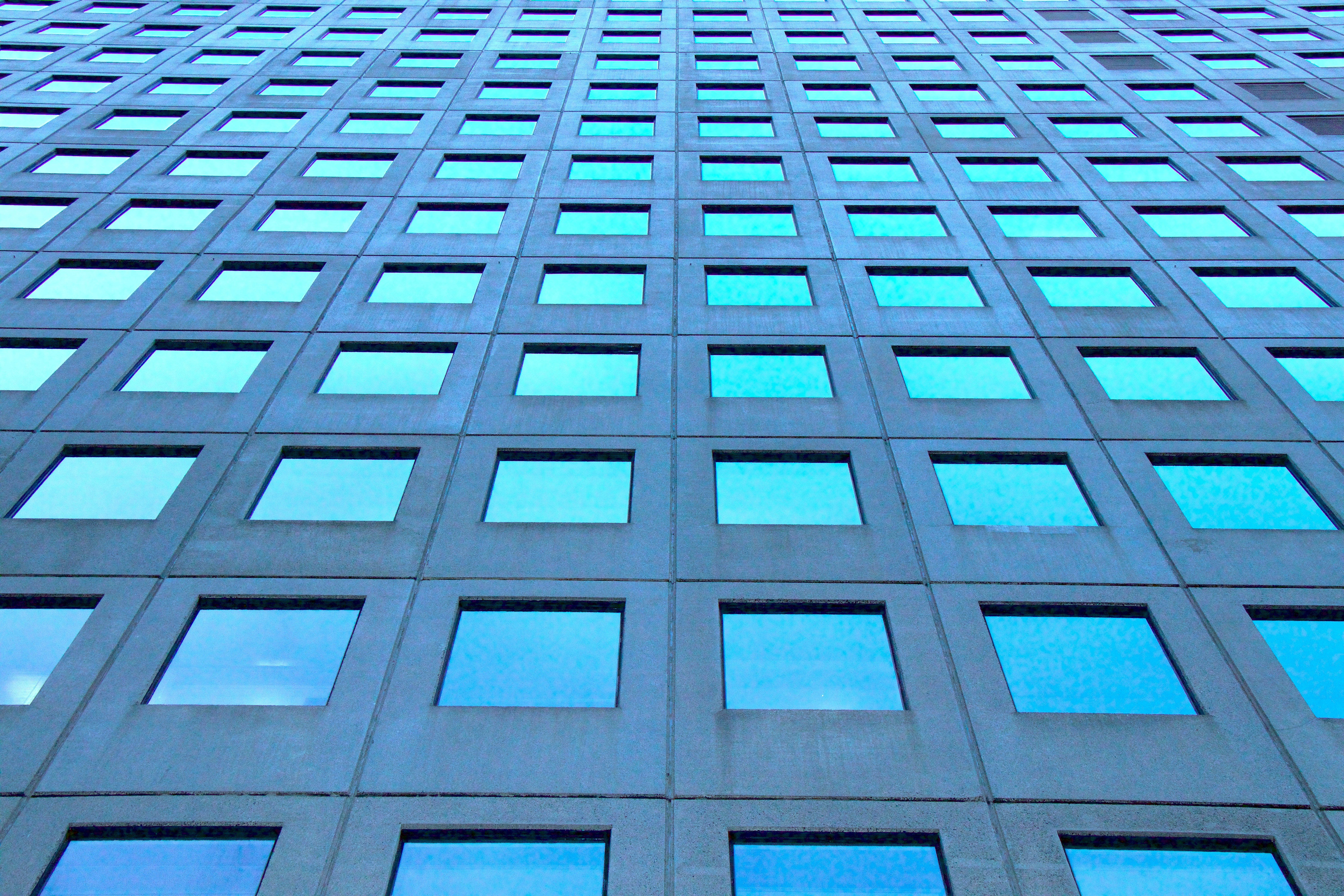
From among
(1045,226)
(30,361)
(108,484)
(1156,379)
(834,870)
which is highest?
(1045,226)

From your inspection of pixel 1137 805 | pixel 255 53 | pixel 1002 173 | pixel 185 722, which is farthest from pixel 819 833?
pixel 255 53

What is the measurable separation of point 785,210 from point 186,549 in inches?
547

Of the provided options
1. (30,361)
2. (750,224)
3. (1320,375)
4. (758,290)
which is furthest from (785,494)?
(30,361)

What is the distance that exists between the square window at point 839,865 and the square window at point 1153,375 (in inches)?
343

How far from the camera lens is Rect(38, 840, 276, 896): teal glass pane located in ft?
26.6

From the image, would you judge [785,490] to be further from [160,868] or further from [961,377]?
[160,868]

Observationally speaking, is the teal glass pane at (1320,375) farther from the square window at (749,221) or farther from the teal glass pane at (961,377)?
the square window at (749,221)

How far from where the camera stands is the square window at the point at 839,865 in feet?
27.1

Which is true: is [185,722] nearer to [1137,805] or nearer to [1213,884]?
[1137,805]

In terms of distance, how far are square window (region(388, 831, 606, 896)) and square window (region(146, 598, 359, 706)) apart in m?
2.34

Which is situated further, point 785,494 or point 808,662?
point 785,494

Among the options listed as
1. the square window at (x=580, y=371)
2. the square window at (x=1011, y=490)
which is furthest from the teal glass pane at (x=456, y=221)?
the square window at (x=1011, y=490)

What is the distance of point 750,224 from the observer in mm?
18438

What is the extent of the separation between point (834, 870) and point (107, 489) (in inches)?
451
